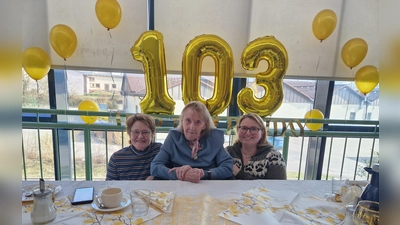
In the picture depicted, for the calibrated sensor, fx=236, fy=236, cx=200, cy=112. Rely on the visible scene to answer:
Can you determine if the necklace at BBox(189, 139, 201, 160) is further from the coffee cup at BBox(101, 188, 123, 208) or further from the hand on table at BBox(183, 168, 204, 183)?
the coffee cup at BBox(101, 188, 123, 208)

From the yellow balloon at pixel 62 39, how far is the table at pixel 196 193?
1.22 meters

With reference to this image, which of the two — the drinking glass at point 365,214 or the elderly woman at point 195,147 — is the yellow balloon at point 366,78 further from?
the drinking glass at point 365,214

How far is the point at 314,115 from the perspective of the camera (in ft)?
7.75

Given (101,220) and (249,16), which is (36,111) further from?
(249,16)

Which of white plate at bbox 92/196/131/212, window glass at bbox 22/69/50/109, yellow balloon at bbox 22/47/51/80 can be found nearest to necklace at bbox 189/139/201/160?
white plate at bbox 92/196/131/212

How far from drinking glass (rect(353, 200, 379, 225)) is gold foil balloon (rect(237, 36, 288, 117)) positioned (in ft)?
4.49

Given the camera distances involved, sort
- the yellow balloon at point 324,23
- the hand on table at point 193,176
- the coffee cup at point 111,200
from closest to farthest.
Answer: the coffee cup at point 111,200
the hand on table at point 193,176
the yellow balloon at point 324,23

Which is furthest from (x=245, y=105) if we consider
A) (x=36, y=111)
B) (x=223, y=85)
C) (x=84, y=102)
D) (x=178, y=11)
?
(x=36, y=111)

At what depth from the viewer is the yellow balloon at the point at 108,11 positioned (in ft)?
6.27

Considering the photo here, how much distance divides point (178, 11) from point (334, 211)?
6.60ft

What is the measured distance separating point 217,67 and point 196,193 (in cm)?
122

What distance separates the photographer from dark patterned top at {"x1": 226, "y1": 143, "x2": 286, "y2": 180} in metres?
1.48

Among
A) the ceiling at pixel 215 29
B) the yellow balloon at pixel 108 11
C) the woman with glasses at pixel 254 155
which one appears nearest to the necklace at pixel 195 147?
the woman with glasses at pixel 254 155

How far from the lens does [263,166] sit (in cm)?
150
